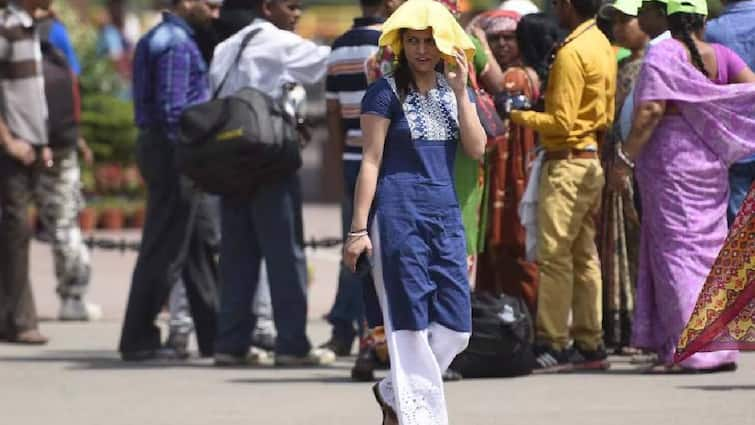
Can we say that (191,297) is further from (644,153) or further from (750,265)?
(750,265)

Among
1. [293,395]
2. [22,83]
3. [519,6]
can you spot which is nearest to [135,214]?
[22,83]

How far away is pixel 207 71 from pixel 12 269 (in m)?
1.81

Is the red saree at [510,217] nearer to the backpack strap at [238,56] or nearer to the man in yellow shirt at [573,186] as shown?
the man in yellow shirt at [573,186]

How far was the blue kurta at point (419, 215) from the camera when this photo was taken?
8.51 m

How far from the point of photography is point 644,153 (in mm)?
10836

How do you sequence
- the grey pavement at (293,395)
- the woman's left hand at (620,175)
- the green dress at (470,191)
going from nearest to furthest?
the grey pavement at (293,395) → the green dress at (470,191) → the woman's left hand at (620,175)

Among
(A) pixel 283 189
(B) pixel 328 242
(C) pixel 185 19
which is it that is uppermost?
(C) pixel 185 19

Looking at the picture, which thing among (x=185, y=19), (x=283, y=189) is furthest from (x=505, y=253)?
(x=185, y=19)

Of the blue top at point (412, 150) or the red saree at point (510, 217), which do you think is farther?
the red saree at point (510, 217)

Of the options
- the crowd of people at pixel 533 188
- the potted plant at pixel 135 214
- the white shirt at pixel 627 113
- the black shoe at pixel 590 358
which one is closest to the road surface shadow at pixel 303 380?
the crowd of people at pixel 533 188

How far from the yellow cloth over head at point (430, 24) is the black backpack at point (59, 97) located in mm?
5417

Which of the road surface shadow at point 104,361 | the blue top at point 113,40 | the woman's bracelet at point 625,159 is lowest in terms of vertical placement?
the blue top at point 113,40

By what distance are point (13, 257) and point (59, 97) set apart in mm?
1181

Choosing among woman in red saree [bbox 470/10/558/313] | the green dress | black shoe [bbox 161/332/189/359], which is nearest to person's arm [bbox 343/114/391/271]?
the green dress
